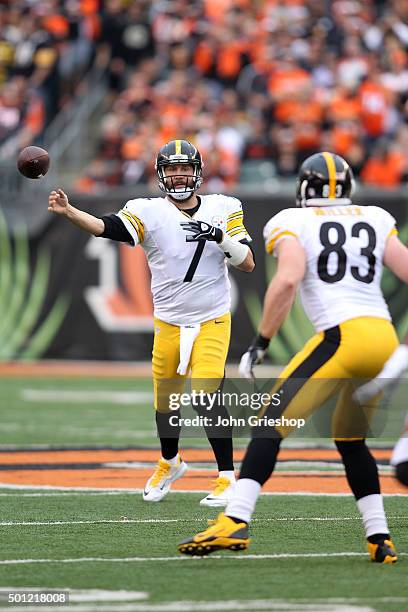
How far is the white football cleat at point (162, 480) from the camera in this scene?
6.96 meters

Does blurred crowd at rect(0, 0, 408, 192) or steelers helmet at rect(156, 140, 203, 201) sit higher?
blurred crowd at rect(0, 0, 408, 192)

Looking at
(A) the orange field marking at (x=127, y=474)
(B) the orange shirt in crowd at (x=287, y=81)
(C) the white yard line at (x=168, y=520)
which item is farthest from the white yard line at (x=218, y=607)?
(B) the orange shirt in crowd at (x=287, y=81)

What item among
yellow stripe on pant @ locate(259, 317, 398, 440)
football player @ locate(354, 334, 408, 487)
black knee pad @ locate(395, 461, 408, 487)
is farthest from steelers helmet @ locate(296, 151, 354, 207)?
black knee pad @ locate(395, 461, 408, 487)

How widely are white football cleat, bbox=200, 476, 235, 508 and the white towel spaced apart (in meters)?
0.61

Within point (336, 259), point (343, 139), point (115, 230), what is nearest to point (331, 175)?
point (336, 259)

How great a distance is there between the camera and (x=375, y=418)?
5148 mm

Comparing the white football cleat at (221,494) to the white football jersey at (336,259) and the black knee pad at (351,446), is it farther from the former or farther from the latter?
the white football jersey at (336,259)

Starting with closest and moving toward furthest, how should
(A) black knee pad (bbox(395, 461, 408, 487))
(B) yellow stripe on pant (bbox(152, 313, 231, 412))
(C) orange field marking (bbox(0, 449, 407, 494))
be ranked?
(A) black knee pad (bbox(395, 461, 408, 487)) → (B) yellow stripe on pant (bbox(152, 313, 231, 412)) → (C) orange field marking (bbox(0, 449, 407, 494))

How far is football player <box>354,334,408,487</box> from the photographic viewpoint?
4.85 m

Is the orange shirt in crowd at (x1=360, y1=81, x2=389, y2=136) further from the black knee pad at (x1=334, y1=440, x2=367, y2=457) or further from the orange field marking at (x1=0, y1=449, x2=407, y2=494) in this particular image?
the black knee pad at (x1=334, y1=440, x2=367, y2=457)

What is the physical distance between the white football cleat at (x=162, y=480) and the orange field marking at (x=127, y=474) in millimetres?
334

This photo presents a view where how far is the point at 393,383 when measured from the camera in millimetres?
4844

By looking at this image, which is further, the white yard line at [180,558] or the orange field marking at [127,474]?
the orange field marking at [127,474]

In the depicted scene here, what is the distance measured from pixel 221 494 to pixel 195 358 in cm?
72
